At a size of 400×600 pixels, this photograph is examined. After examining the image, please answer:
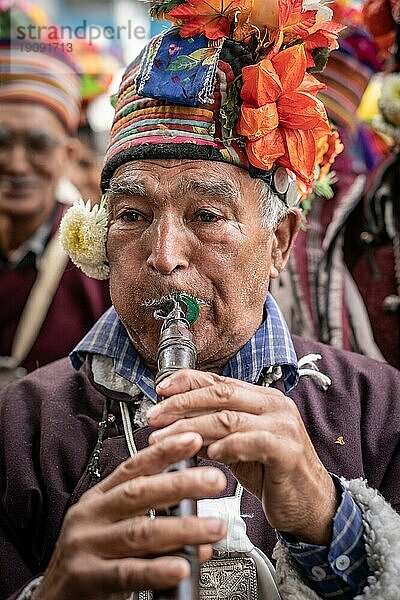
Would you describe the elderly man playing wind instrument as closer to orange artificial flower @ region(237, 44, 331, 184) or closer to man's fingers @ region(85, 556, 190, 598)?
orange artificial flower @ region(237, 44, 331, 184)

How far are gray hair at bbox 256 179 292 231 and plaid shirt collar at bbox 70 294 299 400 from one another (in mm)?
261

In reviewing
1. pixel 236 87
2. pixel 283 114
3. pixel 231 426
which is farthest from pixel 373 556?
pixel 236 87

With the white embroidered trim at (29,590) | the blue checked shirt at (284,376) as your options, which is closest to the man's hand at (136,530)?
the white embroidered trim at (29,590)

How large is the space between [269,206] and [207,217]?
21 cm

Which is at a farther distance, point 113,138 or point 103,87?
point 103,87

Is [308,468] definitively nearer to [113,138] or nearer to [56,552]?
[56,552]

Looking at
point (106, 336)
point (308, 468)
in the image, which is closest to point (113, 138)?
point (106, 336)

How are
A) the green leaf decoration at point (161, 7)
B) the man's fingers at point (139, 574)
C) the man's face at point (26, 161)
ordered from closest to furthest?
the man's fingers at point (139, 574) < the green leaf decoration at point (161, 7) < the man's face at point (26, 161)

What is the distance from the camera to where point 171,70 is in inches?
95.5

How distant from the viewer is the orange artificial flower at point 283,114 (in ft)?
7.63

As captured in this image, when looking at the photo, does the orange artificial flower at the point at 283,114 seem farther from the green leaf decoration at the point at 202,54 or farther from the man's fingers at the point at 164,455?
the man's fingers at the point at 164,455

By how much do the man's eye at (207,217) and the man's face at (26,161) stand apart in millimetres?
2627

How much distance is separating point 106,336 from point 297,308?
1.09 meters

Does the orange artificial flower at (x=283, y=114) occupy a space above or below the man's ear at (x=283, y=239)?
above
